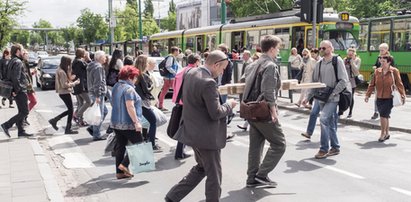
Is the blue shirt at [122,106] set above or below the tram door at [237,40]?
below

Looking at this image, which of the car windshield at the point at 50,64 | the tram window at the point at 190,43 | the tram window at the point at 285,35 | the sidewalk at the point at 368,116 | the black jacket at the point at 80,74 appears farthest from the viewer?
the tram window at the point at 190,43

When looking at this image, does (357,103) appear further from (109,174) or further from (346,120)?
(109,174)

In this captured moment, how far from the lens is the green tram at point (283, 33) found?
21.0 metres

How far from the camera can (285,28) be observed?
867 inches

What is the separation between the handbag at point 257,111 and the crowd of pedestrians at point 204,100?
7cm

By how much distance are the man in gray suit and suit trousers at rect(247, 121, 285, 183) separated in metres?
1.15

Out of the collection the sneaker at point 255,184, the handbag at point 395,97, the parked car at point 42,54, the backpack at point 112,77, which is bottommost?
the sneaker at point 255,184

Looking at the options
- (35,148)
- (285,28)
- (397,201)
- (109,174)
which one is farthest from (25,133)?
(285,28)

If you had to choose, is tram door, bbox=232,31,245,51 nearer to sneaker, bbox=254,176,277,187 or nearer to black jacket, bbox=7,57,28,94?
black jacket, bbox=7,57,28,94

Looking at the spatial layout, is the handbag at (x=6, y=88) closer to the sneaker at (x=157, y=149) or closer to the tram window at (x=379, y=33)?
the sneaker at (x=157, y=149)

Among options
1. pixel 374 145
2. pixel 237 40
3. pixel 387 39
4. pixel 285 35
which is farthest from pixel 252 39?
pixel 374 145

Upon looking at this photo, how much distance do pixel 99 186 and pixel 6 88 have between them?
161 inches

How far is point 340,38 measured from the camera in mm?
21469

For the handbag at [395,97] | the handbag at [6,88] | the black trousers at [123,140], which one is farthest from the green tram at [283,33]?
the black trousers at [123,140]
